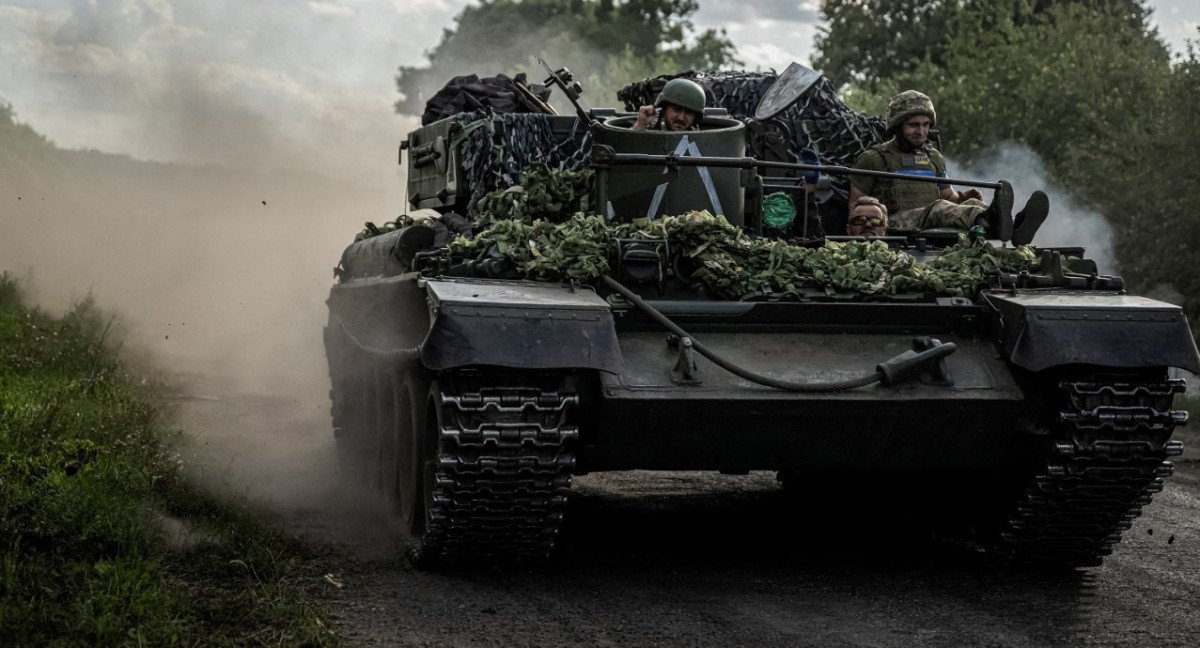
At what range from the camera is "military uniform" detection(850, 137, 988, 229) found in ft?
28.3

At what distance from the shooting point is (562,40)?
141 ft

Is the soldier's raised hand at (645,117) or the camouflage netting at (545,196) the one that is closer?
the camouflage netting at (545,196)

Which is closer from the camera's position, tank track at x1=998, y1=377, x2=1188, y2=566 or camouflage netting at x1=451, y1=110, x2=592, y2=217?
tank track at x1=998, y1=377, x2=1188, y2=566

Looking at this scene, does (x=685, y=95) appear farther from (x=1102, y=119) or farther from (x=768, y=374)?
(x=1102, y=119)

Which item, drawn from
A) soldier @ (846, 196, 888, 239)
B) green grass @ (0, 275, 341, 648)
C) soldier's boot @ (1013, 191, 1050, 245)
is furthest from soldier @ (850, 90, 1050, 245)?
green grass @ (0, 275, 341, 648)

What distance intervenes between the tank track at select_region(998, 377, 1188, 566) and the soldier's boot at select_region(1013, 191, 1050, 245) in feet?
6.03

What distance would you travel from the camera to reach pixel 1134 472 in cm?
673

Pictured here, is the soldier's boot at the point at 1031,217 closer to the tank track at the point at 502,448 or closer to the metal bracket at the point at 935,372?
the metal bracket at the point at 935,372

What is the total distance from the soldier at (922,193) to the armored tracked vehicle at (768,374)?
59 centimetres

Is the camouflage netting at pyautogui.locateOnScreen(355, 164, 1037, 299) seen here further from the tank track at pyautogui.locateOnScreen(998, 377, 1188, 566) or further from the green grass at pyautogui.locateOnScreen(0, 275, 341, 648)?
the green grass at pyautogui.locateOnScreen(0, 275, 341, 648)

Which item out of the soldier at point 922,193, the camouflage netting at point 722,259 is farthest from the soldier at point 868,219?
the camouflage netting at point 722,259

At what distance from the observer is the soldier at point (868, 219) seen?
8539mm

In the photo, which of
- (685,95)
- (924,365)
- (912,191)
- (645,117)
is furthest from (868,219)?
(924,365)

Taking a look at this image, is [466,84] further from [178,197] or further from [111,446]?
[178,197]
